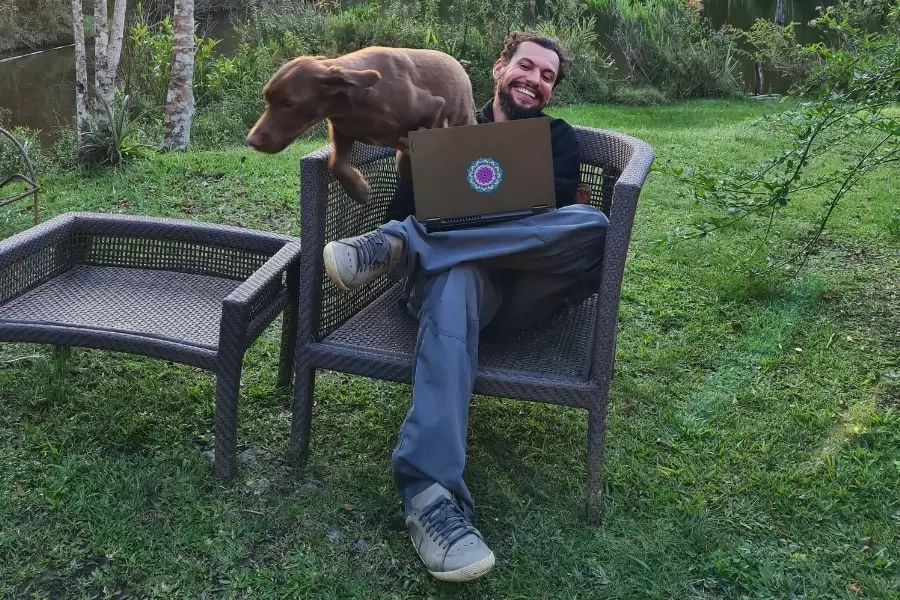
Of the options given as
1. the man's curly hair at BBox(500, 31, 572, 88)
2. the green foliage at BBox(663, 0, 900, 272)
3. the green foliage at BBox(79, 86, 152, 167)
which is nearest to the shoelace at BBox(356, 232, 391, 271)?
the man's curly hair at BBox(500, 31, 572, 88)

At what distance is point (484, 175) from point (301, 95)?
0.51m

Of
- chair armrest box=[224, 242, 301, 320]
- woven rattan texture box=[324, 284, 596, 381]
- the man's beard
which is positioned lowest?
woven rattan texture box=[324, 284, 596, 381]

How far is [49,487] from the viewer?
6.96 feet

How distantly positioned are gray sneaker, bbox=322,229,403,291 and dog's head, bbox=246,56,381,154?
0.28 meters

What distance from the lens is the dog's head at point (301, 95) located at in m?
1.87

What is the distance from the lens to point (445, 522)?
1841 mm

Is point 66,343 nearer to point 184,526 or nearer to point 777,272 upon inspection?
point 184,526

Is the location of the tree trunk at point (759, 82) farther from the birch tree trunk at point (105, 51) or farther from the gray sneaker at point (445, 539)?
the gray sneaker at point (445, 539)

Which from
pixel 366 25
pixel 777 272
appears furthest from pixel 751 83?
pixel 777 272

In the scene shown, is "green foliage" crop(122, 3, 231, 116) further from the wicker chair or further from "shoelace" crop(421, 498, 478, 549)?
"shoelace" crop(421, 498, 478, 549)

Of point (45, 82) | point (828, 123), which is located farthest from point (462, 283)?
point (45, 82)

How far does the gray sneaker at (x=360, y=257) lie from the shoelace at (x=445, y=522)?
559 millimetres

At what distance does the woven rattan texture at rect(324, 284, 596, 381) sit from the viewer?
2.04 meters

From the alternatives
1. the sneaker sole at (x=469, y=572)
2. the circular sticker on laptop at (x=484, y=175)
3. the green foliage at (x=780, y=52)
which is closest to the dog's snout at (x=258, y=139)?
the circular sticker on laptop at (x=484, y=175)
